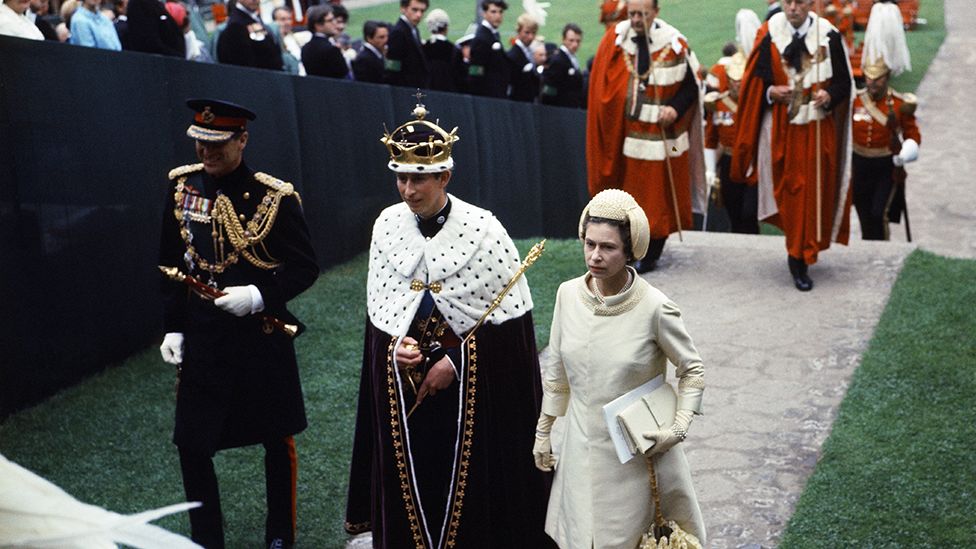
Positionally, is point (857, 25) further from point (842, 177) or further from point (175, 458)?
point (175, 458)

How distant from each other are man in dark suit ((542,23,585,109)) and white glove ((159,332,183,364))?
11.0 meters

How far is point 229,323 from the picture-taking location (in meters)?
5.59

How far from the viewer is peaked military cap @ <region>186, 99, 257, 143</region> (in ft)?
17.7

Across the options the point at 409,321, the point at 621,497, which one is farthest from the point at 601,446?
the point at 409,321

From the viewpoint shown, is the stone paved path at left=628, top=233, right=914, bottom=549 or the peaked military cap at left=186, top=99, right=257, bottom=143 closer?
the peaked military cap at left=186, top=99, right=257, bottom=143

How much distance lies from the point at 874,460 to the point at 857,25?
25.0 m

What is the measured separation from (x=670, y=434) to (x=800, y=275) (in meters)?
5.71

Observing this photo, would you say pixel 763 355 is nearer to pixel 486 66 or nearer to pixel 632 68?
pixel 632 68

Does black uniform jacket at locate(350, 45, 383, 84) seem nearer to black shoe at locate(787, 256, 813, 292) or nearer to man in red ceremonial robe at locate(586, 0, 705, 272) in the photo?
man in red ceremonial robe at locate(586, 0, 705, 272)

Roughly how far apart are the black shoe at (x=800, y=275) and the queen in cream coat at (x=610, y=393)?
5410 millimetres

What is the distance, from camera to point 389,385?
16.5ft

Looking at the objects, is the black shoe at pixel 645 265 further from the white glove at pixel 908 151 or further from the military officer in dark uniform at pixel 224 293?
the military officer in dark uniform at pixel 224 293

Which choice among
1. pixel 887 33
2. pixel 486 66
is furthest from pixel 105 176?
pixel 887 33

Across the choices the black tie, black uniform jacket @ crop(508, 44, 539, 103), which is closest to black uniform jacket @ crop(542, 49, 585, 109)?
black uniform jacket @ crop(508, 44, 539, 103)
